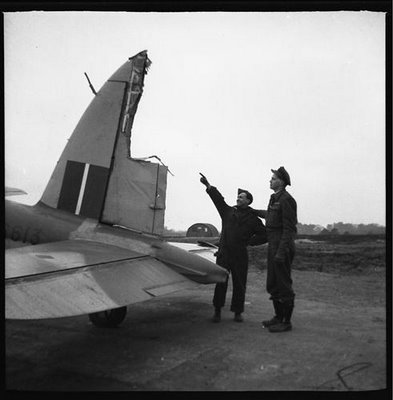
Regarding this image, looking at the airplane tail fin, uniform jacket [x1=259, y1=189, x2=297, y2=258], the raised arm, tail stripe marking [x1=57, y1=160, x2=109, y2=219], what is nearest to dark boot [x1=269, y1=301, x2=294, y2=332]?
uniform jacket [x1=259, y1=189, x2=297, y2=258]

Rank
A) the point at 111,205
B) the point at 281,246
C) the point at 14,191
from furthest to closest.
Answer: the point at 14,191
the point at 111,205
the point at 281,246

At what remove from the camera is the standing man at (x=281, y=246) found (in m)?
5.11

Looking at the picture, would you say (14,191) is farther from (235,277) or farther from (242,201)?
(235,277)

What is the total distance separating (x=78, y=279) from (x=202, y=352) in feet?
5.03

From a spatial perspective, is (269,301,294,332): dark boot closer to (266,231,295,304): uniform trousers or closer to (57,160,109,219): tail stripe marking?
(266,231,295,304): uniform trousers

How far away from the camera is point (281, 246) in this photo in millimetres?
5082

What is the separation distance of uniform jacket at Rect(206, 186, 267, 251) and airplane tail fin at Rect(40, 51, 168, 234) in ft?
2.91

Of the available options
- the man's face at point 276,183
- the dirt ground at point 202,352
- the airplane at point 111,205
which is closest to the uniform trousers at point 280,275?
the dirt ground at point 202,352

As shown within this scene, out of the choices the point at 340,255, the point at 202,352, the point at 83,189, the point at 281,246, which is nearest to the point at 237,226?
the point at 281,246

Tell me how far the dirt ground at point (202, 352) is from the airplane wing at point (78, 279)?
0.69 metres

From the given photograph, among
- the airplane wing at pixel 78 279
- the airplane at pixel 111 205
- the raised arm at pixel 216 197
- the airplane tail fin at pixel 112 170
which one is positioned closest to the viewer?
the airplane wing at pixel 78 279

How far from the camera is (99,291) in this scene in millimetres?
3643

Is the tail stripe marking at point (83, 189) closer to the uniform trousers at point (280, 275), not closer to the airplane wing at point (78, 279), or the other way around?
the airplane wing at point (78, 279)
